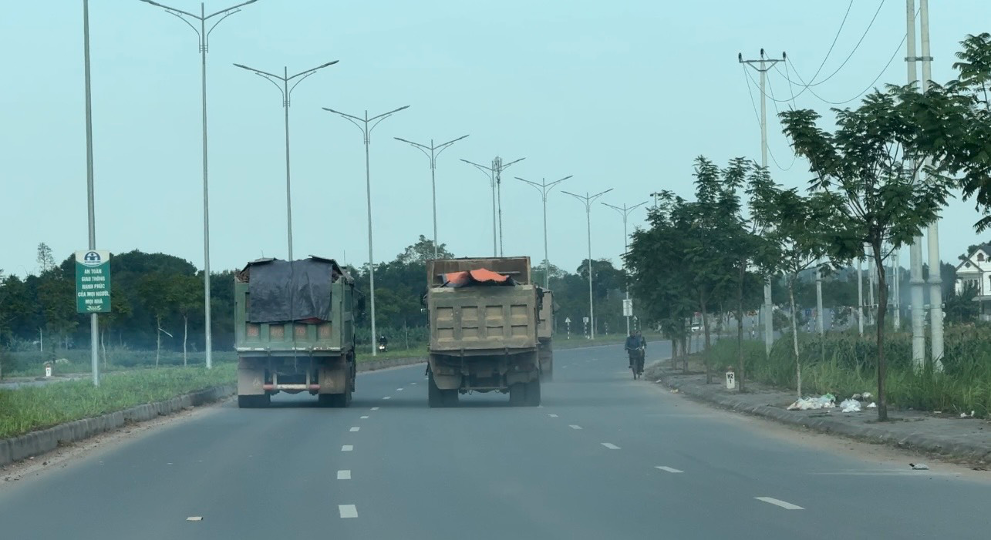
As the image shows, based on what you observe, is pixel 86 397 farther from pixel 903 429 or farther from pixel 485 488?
pixel 485 488

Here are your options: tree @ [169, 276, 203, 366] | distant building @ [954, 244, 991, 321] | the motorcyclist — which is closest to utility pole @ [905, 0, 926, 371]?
the motorcyclist

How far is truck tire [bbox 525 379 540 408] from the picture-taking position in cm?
3141

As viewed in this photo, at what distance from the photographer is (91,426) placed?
23250 millimetres

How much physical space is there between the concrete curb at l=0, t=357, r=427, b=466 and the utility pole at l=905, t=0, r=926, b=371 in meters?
14.2

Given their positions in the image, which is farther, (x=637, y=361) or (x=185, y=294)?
(x=185, y=294)

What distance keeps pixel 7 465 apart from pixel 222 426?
7.72 metres

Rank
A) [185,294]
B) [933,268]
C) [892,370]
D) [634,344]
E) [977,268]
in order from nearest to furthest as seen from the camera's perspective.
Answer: [933,268], [892,370], [634,344], [185,294], [977,268]

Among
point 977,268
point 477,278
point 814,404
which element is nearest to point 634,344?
point 477,278

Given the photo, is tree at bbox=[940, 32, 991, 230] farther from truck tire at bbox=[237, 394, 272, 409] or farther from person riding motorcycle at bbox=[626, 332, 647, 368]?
person riding motorcycle at bbox=[626, 332, 647, 368]

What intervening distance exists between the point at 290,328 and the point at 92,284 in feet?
15.2

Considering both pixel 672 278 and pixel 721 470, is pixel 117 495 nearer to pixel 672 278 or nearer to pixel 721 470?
pixel 721 470

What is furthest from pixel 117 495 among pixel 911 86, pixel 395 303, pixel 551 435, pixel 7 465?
pixel 395 303

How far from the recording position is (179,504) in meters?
13.1

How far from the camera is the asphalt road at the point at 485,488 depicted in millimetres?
11172
